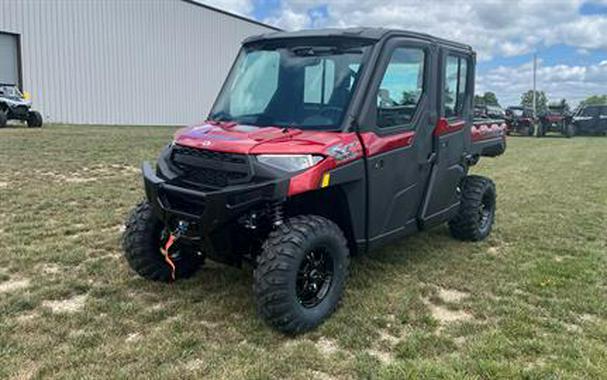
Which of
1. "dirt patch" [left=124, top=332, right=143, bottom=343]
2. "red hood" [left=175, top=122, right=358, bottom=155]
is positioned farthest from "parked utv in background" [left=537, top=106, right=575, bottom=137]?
"dirt patch" [left=124, top=332, right=143, bottom=343]

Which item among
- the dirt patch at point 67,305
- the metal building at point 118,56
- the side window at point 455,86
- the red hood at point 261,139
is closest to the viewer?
the red hood at point 261,139

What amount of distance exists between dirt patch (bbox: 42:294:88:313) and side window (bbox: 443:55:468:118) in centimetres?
346

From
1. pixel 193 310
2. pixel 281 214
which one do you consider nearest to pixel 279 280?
pixel 281 214

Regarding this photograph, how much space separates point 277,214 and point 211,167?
1.82 feet

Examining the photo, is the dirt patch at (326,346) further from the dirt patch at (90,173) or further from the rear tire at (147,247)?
the dirt patch at (90,173)

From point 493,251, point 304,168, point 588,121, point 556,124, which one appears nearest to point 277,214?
point 304,168

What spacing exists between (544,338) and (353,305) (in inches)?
51.8

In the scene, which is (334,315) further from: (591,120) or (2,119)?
(591,120)

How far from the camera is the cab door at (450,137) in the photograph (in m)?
5.18

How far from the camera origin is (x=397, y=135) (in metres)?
4.58

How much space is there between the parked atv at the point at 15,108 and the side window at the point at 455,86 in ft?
60.7

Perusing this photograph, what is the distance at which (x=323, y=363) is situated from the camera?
3434mm

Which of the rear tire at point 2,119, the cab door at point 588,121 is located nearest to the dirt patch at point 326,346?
the rear tire at point 2,119

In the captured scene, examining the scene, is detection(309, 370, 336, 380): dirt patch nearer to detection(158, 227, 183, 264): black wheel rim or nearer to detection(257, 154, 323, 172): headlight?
detection(257, 154, 323, 172): headlight
